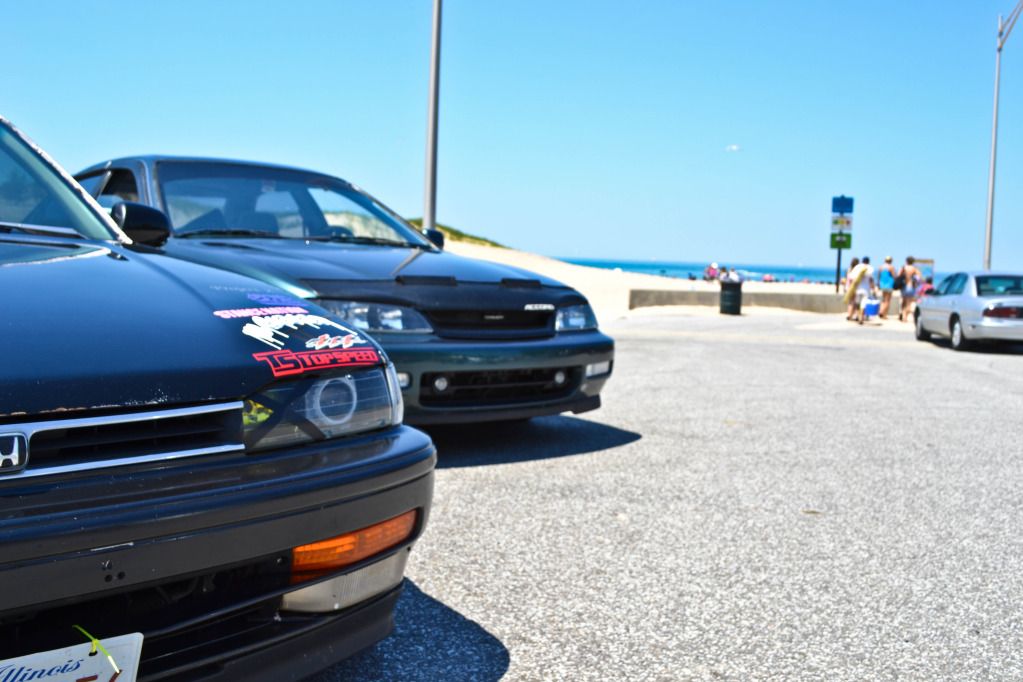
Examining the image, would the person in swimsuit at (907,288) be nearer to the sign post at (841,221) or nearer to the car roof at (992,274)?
the sign post at (841,221)

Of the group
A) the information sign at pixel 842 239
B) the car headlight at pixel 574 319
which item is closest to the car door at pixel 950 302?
the information sign at pixel 842 239

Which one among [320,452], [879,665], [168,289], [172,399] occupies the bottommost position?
[879,665]

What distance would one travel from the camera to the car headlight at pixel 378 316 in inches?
166

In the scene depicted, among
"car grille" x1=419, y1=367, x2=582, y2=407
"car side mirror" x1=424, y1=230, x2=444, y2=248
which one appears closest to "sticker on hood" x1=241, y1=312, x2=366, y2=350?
"car grille" x1=419, y1=367, x2=582, y2=407

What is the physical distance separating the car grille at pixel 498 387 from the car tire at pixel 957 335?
10.7 metres

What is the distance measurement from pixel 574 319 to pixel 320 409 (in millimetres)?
3197

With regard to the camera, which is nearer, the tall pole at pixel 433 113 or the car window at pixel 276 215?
the car window at pixel 276 215

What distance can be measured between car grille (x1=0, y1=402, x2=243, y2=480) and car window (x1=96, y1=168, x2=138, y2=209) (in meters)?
3.44

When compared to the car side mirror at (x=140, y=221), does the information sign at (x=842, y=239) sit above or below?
above

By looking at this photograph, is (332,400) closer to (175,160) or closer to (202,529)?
(202,529)

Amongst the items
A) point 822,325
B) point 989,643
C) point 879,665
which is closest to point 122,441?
point 879,665

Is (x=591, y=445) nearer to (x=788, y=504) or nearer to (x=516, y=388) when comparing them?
(x=516, y=388)

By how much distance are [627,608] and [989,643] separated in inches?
39.4

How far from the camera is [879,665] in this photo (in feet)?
8.13
